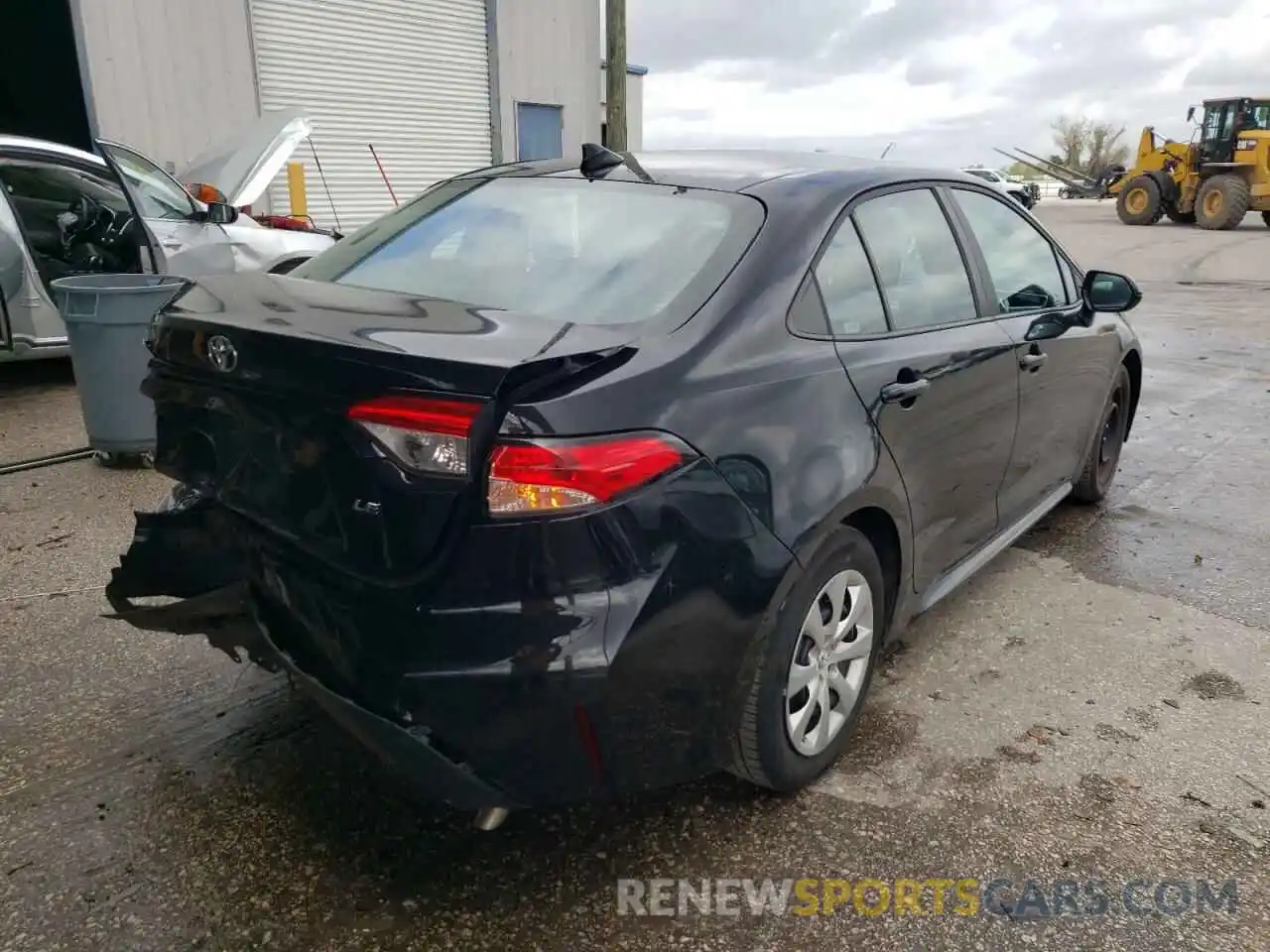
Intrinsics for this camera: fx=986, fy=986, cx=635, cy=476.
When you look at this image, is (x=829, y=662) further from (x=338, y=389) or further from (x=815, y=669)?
(x=338, y=389)

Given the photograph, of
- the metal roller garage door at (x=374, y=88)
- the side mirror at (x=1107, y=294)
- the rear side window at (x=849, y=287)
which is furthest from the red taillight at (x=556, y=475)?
the metal roller garage door at (x=374, y=88)

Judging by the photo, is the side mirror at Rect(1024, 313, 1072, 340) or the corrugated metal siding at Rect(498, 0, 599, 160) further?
the corrugated metal siding at Rect(498, 0, 599, 160)

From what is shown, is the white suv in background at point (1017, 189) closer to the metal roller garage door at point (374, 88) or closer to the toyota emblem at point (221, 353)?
the metal roller garage door at point (374, 88)

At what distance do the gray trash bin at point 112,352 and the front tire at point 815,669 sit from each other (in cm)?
383

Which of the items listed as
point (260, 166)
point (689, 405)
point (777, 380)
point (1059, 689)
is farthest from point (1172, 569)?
point (260, 166)

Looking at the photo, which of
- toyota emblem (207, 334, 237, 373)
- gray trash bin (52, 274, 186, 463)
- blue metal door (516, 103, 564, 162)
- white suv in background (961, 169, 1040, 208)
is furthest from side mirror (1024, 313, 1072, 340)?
white suv in background (961, 169, 1040, 208)

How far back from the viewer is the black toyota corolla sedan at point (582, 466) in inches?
76.9

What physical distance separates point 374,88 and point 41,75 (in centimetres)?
433

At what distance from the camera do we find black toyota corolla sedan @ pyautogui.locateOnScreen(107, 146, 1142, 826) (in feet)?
6.41

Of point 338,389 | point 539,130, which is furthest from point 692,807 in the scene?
point 539,130

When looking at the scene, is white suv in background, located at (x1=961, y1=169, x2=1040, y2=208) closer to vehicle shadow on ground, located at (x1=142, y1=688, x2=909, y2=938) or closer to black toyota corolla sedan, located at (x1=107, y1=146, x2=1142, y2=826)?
black toyota corolla sedan, located at (x1=107, y1=146, x2=1142, y2=826)

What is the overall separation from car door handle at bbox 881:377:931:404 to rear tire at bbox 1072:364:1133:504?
210 centimetres

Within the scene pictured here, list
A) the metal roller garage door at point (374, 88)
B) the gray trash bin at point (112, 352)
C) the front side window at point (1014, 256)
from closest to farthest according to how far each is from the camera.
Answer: the front side window at point (1014, 256)
the gray trash bin at point (112, 352)
the metal roller garage door at point (374, 88)

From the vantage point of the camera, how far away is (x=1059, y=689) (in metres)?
3.20
